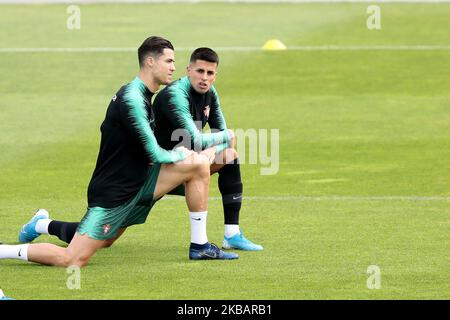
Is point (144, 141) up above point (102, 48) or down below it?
below

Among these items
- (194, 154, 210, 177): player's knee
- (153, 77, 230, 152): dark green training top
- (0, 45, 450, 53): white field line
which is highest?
→ (0, 45, 450, 53): white field line

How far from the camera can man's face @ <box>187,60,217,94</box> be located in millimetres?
12211

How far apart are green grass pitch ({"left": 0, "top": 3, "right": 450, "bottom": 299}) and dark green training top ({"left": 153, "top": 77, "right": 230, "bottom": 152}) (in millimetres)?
966

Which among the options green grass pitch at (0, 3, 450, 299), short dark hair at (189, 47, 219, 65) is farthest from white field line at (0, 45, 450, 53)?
short dark hair at (189, 47, 219, 65)

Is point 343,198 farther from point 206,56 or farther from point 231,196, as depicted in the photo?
point 206,56

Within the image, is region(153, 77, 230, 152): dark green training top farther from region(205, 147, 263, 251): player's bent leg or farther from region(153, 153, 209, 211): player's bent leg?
region(153, 153, 209, 211): player's bent leg

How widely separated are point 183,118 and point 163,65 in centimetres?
80

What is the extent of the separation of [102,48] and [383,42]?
545 cm

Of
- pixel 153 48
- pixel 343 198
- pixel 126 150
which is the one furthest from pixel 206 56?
pixel 343 198

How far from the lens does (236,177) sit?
12633 millimetres

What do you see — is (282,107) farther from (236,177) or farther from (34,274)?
(34,274)

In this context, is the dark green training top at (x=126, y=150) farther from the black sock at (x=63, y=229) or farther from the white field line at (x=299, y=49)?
the white field line at (x=299, y=49)
